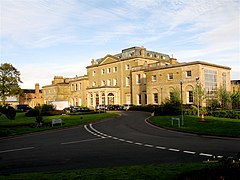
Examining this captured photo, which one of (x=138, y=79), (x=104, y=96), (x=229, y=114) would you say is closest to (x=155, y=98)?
(x=138, y=79)

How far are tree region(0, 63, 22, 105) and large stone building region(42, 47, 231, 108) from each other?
17.8m

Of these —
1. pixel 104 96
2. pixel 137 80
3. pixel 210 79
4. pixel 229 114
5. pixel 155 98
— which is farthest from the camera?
pixel 104 96

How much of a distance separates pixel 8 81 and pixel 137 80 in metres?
33.0

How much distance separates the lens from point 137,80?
60.1 meters

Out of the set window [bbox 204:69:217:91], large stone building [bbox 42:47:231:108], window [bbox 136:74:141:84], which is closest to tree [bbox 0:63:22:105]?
large stone building [bbox 42:47:231:108]

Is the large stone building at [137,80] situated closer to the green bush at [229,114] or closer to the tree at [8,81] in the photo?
the green bush at [229,114]

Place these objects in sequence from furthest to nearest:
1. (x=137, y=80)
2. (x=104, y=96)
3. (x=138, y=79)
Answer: (x=104, y=96) < (x=137, y=80) < (x=138, y=79)

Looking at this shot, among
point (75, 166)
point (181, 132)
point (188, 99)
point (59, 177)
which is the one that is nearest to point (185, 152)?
point (75, 166)

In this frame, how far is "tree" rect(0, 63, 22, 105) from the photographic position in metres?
65.7

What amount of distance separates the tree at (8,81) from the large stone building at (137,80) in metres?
17.8

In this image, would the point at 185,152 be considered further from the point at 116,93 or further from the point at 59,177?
the point at 116,93

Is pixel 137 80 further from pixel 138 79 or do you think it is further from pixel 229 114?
pixel 229 114

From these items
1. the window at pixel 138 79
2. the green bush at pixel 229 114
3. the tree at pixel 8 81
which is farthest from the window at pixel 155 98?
the tree at pixel 8 81

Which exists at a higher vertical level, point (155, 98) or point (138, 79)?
point (138, 79)
